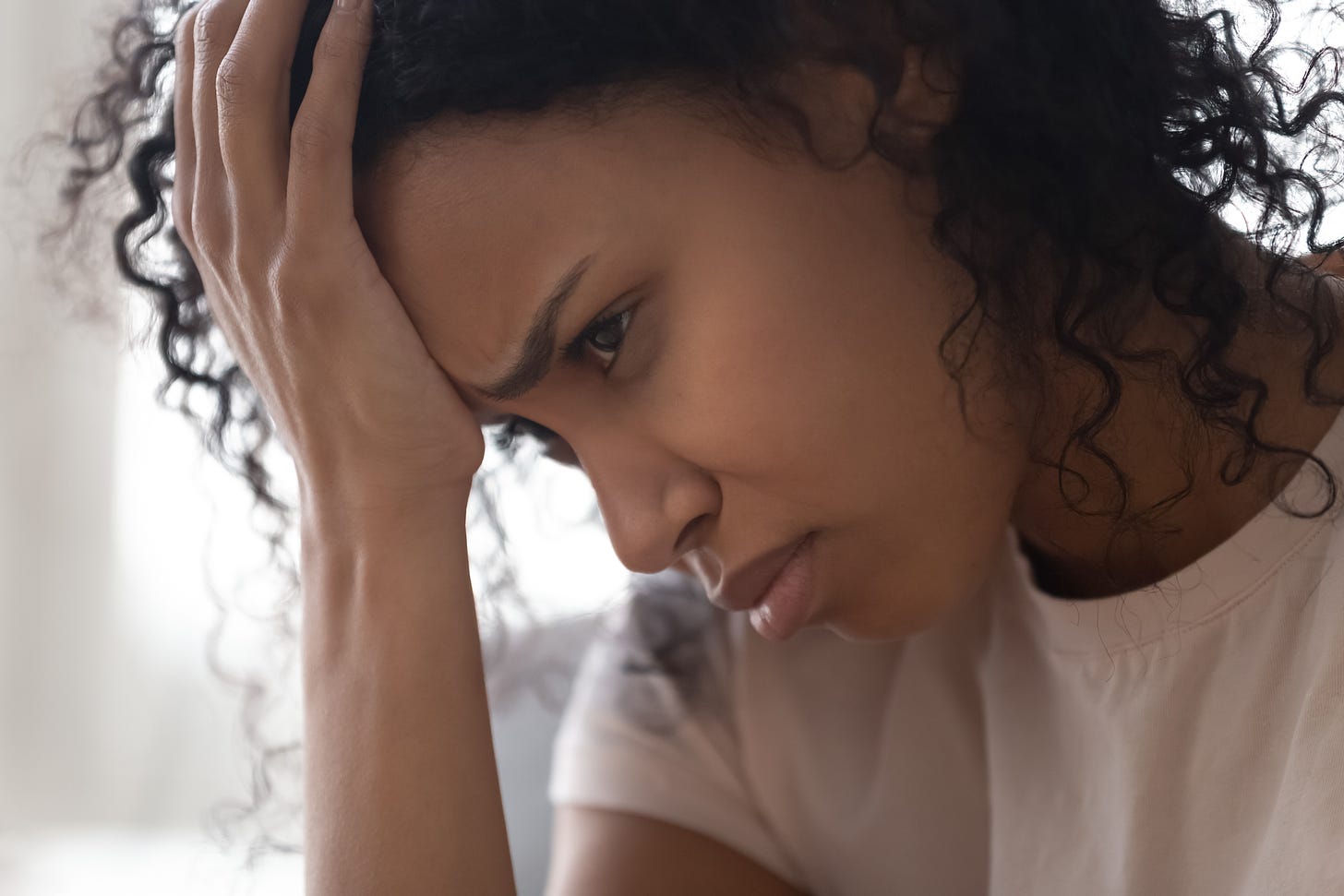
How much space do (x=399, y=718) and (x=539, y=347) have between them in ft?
1.01

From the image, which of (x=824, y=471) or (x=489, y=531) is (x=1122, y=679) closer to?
(x=824, y=471)

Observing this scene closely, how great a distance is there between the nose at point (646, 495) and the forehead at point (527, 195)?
102 mm

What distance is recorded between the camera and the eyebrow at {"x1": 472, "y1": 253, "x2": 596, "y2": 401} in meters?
0.70

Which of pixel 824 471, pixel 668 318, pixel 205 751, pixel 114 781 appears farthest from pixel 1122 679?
pixel 114 781

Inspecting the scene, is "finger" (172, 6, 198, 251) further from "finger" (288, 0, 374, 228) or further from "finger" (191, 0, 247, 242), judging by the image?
"finger" (288, 0, 374, 228)

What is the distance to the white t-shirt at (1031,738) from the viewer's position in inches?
31.2

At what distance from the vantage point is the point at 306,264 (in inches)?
31.1

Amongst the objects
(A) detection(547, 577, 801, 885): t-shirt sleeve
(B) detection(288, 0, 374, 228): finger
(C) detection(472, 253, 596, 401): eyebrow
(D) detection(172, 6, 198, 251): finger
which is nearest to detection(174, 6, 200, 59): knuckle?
(D) detection(172, 6, 198, 251): finger

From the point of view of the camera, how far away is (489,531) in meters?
1.30

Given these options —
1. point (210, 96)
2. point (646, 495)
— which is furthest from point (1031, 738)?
point (210, 96)

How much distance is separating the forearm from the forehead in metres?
0.23

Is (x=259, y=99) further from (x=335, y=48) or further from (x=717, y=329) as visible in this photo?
(x=717, y=329)

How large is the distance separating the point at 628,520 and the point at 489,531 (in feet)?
1.75

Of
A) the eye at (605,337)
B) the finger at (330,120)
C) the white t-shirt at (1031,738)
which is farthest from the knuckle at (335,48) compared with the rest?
the white t-shirt at (1031,738)
